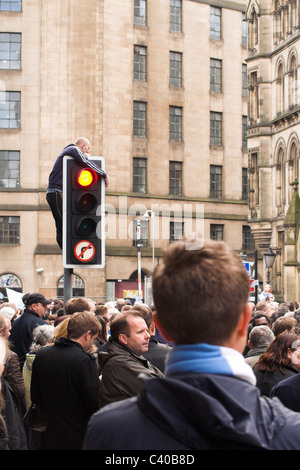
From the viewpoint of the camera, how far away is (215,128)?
178ft

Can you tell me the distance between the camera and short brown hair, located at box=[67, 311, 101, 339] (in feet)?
21.6

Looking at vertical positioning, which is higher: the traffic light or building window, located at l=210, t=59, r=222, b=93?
building window, located at l=210, t=59, r=222, b=93

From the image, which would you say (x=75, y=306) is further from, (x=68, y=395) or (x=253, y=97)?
(x=253, y=97)

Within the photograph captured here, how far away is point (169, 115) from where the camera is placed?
52.4 meters

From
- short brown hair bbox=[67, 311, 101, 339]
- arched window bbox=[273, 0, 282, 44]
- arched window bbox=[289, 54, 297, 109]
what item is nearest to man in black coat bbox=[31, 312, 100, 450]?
short brown hair bbox=[67, 311, 101, 339]

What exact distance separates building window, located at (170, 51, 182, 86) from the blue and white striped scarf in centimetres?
5133

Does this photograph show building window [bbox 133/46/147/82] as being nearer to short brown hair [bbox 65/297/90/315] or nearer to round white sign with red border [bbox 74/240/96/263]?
short brown hair [bbox 65/297/90/315]

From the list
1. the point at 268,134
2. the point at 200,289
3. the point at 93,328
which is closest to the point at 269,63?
the point at 268,134

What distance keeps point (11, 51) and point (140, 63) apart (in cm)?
836

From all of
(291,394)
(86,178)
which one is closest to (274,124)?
(86,178)

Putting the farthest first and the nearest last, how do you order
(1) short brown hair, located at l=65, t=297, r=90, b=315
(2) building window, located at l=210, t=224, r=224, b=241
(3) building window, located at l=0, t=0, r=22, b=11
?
(2) building window, located at l=210, t=224, r=224, b=241, (3) building window, located at l=0, t=0, r=22, b=11, (1) short brown hair, located at l=65, t=297, r=90, b=315

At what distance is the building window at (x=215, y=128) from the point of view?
54188 mm

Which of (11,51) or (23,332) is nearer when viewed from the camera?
(23,332)

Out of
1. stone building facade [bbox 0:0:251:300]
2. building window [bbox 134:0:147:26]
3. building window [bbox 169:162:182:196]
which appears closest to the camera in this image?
stone building facade [bbox 0:0:251:300]
